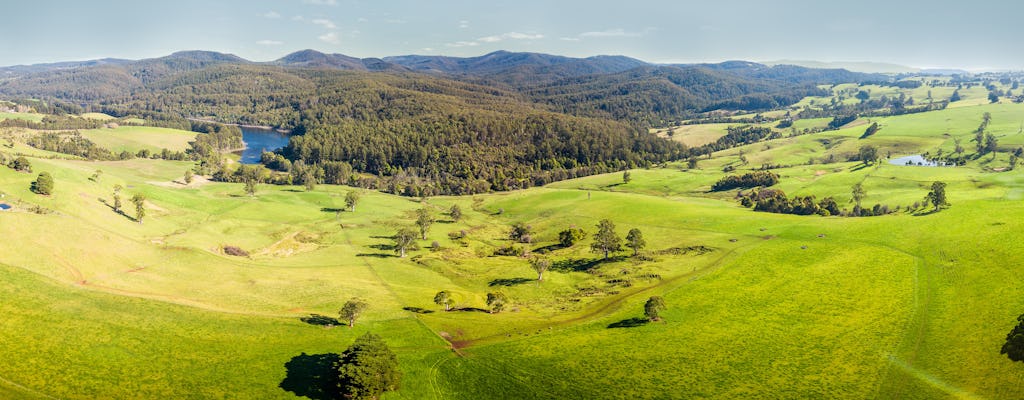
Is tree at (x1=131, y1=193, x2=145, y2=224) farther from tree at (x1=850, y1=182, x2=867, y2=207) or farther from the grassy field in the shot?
tree at (x1=850, y1=182, x2=867, y2=207)

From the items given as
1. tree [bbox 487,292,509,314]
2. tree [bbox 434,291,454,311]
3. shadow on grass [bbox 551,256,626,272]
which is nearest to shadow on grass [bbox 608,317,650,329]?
tree [bbox 487,292,509,314]

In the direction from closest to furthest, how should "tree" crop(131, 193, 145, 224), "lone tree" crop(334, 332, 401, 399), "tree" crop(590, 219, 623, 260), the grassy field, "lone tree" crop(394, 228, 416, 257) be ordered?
"lone tree" crop(334, 332, 401, 399) < the grassy field < "tree" crop(590, 219, 623, 260) < "tree" crop(131, 193, 145, 224) < "lone tree" crop(394, 228, 416, 257)

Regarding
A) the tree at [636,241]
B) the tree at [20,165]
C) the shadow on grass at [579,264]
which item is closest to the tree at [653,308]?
the shadow on grass at [579,264]

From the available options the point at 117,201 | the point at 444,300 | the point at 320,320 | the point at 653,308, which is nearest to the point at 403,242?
the point at 444,300

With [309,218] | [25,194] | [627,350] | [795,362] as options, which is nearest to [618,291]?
[627,350]

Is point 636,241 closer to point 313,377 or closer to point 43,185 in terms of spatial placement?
point 313,377

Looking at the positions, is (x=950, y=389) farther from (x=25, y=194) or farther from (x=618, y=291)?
(x=25, y=194)

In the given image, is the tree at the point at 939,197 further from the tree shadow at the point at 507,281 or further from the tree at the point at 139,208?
the tree at the point at 139,208
